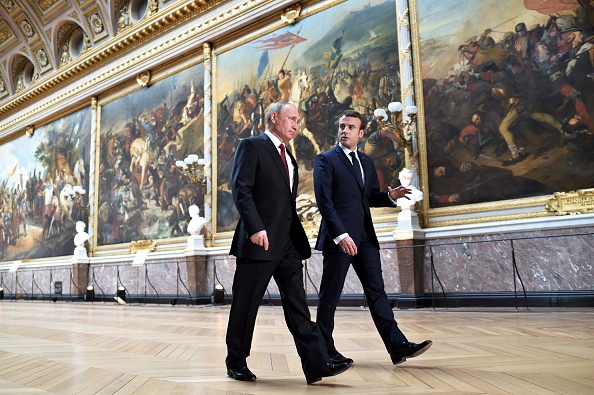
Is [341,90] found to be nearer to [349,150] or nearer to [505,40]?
[505,40]

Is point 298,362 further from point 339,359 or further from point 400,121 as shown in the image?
point 400,121

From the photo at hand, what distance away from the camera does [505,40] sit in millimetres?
8805

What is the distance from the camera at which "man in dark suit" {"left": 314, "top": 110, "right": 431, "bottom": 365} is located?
11.2 ft

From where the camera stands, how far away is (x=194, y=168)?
13195 mm

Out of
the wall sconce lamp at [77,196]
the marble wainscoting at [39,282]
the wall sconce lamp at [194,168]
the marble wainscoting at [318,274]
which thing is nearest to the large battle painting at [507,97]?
the marble wainscoting at [318,274]

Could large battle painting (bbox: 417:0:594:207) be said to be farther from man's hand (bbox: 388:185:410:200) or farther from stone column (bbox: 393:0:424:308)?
man's hand (bbox: 388:185:410:200)

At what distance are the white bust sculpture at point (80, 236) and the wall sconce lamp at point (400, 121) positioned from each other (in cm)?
1060

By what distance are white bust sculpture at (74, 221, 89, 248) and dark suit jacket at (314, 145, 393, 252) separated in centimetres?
1440

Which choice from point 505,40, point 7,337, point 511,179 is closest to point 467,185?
point 511,179

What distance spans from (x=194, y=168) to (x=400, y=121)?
18.0 feet

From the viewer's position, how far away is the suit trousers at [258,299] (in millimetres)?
2996

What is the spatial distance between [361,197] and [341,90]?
755 cm

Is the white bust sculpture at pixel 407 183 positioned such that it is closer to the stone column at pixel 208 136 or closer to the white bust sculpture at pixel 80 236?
the stone column at pixel 208 136

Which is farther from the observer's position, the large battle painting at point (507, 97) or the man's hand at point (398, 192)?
the large battle painting at point (507, 97)
